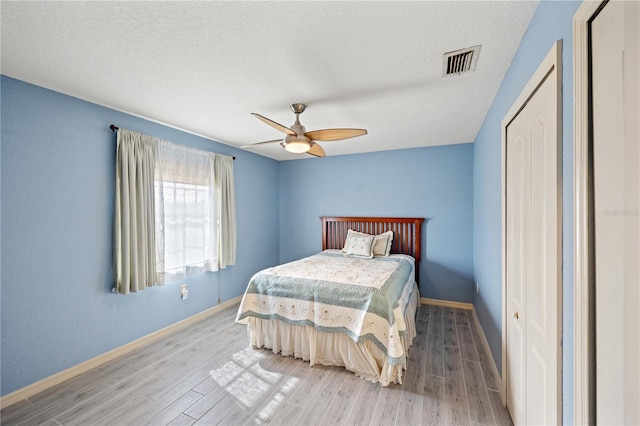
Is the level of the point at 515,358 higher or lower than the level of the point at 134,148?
lower

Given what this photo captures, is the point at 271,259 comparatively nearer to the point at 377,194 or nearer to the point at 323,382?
the point at 377,194

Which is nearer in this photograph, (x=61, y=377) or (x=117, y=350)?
(x=61, y=377)

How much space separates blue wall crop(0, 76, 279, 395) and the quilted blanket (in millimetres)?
1320

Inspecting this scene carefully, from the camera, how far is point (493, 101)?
238 centimetres

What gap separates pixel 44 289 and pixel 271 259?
3.20 meters

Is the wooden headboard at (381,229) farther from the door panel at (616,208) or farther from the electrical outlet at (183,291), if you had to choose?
the door panel at (616,208)

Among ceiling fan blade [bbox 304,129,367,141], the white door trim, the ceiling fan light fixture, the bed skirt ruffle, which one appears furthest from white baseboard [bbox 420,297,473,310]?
the white door trim

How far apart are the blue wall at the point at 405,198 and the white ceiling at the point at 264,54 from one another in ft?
4.54

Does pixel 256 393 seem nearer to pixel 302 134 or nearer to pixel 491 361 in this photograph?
pixel 491 361

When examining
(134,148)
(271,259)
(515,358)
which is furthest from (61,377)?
(515,358)

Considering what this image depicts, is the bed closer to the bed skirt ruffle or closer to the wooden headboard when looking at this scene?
the bed skirt ruffle

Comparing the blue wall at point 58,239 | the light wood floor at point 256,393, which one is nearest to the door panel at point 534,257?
the light wood floor at point 256,393

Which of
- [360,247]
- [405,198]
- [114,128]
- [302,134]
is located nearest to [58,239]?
[114,128]

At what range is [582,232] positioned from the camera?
85cm
